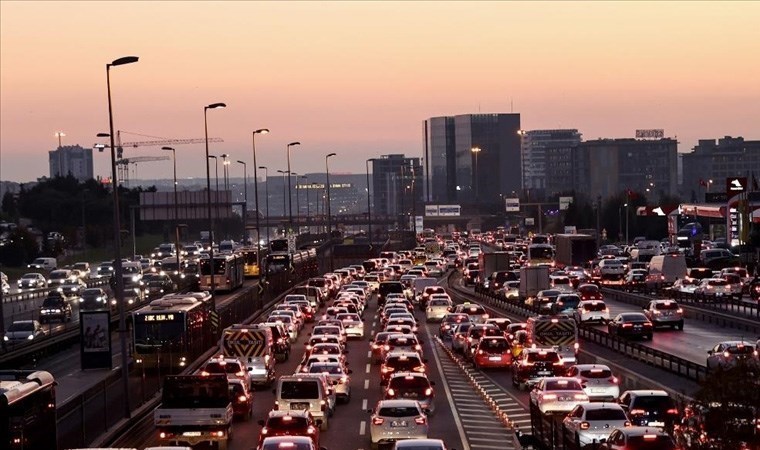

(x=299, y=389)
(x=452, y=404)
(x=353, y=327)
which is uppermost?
(x=299, y=389)

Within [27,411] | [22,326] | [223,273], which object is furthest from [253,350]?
[223,273]

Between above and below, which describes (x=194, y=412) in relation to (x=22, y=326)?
above

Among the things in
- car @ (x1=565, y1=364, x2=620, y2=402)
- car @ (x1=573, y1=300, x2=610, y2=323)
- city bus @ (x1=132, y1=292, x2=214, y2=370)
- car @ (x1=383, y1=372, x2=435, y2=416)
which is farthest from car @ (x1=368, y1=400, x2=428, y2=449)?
car @ (x1=573, y1=300, x2=610, y2=323)

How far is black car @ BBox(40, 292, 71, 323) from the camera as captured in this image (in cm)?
8069

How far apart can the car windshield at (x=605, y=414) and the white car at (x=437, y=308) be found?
50.4m

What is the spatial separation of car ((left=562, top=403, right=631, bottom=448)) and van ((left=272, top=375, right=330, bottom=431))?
8738 millimetres

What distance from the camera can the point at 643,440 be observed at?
24594 mm

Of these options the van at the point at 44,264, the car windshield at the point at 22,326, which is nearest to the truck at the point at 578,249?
the car windshield at the point at 22,326

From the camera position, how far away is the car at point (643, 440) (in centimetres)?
2445

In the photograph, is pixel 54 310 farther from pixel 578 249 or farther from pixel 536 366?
pixel 536 366

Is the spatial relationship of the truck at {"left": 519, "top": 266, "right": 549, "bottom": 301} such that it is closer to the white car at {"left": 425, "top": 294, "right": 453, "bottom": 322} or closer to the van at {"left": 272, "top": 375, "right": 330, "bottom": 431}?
the white car at {"left": 425, "top": 294, "right": 453, "bottom": 322}

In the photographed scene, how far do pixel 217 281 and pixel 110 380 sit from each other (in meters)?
55.4

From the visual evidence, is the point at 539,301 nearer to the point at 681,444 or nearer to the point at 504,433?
the point at 504,433

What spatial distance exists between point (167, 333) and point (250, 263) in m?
61.9
